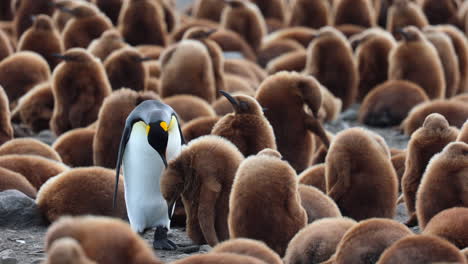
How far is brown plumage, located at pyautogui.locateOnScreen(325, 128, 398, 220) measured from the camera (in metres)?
6.81

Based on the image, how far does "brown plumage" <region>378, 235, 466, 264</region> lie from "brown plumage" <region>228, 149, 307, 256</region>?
110cm

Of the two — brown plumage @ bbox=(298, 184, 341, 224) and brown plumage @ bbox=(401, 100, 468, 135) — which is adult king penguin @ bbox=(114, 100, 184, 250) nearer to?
brown plumage @ bbox=(298, 184, 341, 224)

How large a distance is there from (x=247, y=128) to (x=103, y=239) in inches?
119

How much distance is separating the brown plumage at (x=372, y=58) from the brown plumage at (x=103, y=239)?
8117mm

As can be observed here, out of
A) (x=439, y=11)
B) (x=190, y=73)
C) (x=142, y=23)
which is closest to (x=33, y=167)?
(x=190, y=73)

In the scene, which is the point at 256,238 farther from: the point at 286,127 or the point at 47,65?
the point at 47,65

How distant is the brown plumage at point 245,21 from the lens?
568 inches

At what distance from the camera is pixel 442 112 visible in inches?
368

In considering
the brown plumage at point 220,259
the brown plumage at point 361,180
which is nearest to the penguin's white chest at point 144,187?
the brown plumage at point 361,180

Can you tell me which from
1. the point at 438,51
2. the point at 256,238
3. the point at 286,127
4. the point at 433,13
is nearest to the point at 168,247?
the point at 256,238

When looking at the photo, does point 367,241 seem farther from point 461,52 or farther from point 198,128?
point 461,52

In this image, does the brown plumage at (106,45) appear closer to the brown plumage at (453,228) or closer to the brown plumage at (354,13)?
the brown plumage at (354,13)

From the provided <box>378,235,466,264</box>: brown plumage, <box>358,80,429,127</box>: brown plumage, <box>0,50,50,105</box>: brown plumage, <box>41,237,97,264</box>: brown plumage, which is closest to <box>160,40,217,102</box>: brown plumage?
<box>0,50,50,105</box>: brown plumage

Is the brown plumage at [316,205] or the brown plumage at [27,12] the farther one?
the brown plumage at [27,12]
